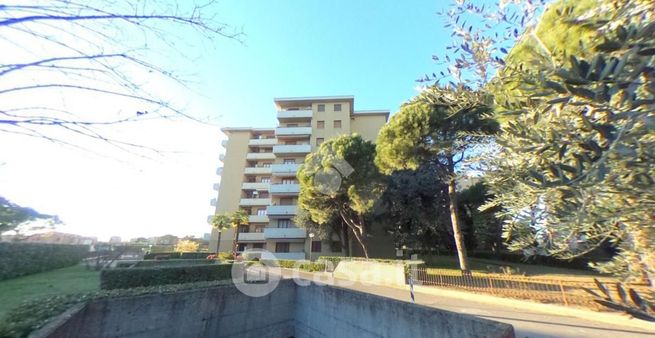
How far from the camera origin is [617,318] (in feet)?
22.2

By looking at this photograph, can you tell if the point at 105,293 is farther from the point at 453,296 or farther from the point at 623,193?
the point at 453,296

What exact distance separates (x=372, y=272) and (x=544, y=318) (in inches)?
334

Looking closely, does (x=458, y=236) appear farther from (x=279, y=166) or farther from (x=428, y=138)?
(x=279, y=166)

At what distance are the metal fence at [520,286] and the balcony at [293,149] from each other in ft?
72.1

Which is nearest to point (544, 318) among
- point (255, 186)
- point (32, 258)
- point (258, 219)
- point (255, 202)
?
point (32, 258)

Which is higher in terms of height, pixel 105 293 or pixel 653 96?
pixel 653 96

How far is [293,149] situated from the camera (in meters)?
32.0

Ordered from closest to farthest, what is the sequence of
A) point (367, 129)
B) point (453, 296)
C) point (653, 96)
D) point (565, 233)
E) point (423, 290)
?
point (653, 96) < point (565, 233) < point (453, 296) < point (423, 290) < point (367, 129)

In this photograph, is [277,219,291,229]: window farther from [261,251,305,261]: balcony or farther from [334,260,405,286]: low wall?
[334,260,405,286]: low wall

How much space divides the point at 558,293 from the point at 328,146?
16.9 m

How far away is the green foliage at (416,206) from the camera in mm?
19516

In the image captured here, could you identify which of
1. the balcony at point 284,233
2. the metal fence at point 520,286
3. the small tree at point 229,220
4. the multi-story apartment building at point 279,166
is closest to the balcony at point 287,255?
the multi-story apartment building at point 279,166

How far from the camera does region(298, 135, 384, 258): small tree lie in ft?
63.1

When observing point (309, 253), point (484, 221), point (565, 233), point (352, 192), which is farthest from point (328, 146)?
point (565, 233)
